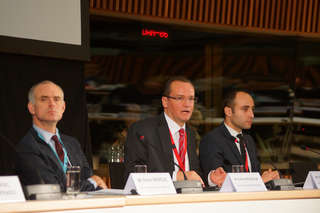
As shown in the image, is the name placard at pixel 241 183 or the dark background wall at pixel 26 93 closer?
the name placard at pixel 241 183

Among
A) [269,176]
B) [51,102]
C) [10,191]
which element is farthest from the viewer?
[269,176]

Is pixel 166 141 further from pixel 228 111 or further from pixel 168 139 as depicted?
pixel 228 111

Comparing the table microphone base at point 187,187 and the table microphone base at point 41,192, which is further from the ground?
the table microphone base at point 41,192

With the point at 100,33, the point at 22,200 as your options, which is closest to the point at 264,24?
the point at 100,33

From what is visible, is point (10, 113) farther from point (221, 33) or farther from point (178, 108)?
point (221, 33)

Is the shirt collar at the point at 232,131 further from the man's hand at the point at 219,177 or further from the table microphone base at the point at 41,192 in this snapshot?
the table microphone base at the point at 41,192

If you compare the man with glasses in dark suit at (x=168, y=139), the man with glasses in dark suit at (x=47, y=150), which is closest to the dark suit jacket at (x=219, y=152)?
the man with glasses in dark suit at (x=168, y=139)

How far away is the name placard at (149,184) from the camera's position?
8.13 ft

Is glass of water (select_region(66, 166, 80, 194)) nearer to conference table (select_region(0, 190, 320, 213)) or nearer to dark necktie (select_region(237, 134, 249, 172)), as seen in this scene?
conference table (select_region(0, 190, 320, 213))

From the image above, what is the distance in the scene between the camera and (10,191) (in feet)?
6.92

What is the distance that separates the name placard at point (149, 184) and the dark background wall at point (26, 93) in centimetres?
187

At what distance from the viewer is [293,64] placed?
22.8 feet

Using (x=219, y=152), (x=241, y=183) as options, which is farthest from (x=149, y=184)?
(x=219, y=152)

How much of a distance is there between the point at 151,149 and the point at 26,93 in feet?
5.11
